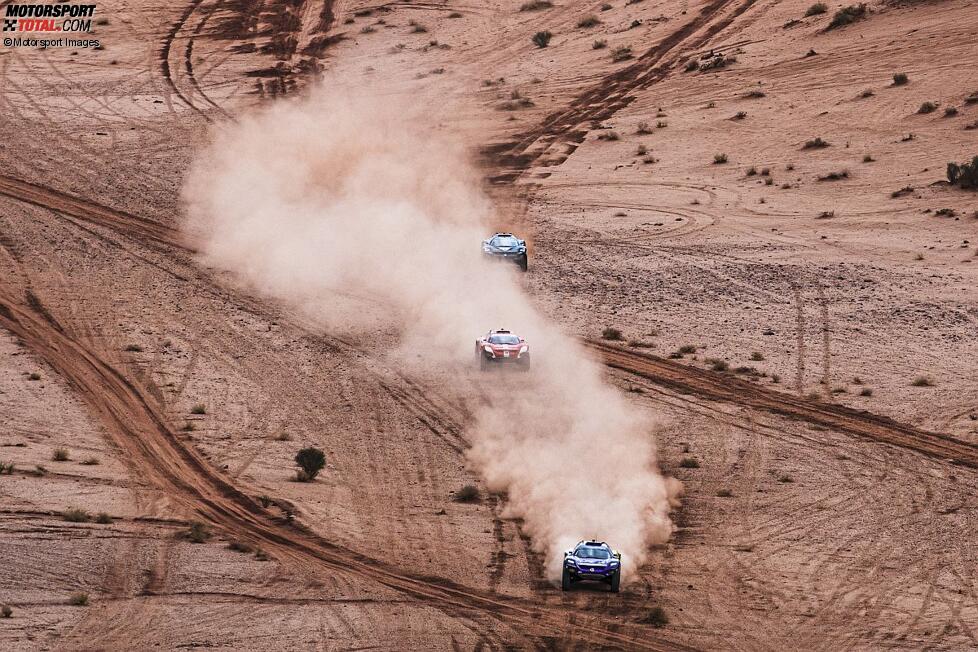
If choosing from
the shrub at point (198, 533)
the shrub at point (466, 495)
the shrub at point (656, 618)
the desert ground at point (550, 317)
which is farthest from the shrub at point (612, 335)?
the shrub at point (656, 618)

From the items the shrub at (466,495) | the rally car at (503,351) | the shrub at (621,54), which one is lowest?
the shrub at (466,495)

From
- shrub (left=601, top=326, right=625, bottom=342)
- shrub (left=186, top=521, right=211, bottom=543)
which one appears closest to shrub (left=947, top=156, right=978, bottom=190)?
shrub (left=601, top=326, right=625, bottom=342)

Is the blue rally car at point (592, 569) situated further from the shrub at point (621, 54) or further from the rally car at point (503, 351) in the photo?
the shrub at point (621, 54)

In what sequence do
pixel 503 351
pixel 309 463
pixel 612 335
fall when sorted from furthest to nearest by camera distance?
1. pixel 612 335
2. pixel 503 351
3. pixel 309 463

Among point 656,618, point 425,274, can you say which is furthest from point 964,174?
point 656,618

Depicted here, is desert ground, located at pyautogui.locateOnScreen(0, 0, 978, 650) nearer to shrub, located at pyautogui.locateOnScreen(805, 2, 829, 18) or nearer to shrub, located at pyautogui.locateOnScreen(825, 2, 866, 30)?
shrub, located at pyautogui.locateOnScreen(805, 2, 829, 18)

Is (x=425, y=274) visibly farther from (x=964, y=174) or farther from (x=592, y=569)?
(x=592, y=569)
